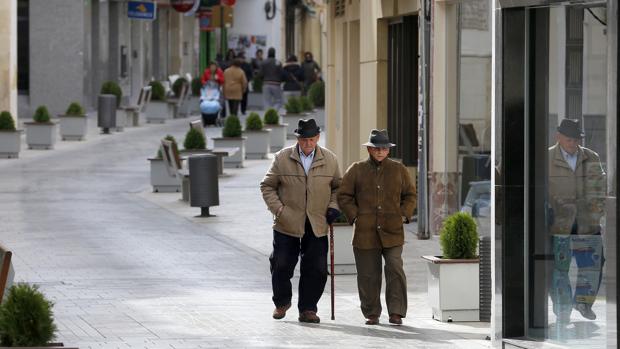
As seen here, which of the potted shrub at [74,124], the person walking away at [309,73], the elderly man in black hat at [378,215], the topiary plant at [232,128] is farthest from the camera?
the person walking away at [309,73]

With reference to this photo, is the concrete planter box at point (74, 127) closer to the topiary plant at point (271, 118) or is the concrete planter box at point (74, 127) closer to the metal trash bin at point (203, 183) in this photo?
the topiary plant at point (271, 118)

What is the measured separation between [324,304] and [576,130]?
4358 millimetres

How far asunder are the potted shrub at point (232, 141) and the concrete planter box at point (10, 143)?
155 inches

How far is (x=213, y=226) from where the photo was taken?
2284cm

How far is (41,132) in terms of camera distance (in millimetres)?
36750

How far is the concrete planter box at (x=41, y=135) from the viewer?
36656 millimetres

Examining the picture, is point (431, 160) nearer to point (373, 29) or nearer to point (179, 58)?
point (373, 29)

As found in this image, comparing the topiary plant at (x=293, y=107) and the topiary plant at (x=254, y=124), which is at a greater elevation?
the topiary plant at (x=293, y=107)

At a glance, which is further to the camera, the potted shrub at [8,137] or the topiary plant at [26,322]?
the potted shrub at [8,137]

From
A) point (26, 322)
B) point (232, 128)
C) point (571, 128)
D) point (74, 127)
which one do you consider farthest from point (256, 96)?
point (26, 322)

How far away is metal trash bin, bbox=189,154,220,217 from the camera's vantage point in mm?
23984

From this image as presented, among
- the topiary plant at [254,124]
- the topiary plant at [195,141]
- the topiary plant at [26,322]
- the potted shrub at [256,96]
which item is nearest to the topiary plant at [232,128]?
the topiary plant at [254,124]

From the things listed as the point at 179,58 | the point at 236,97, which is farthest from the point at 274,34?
the point at 236,97

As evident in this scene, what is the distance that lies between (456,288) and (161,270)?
440cm
